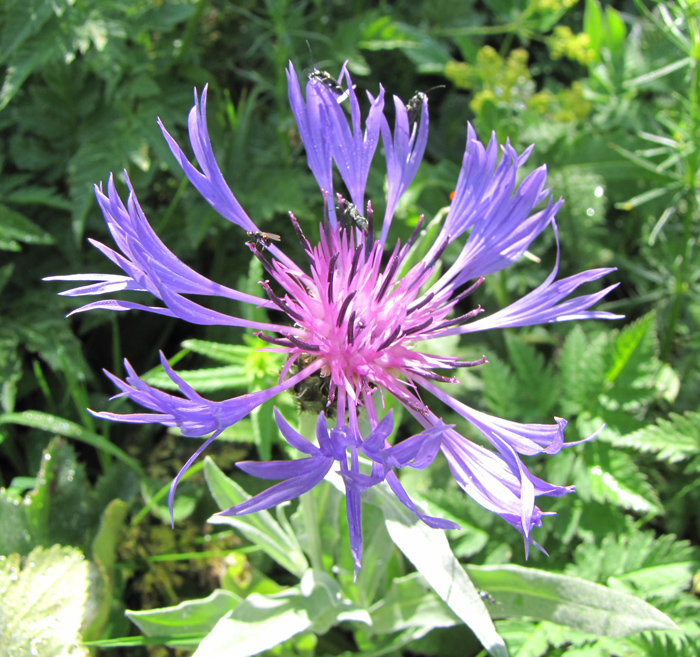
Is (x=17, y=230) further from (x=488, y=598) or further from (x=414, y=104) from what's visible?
(x=488, y=598)

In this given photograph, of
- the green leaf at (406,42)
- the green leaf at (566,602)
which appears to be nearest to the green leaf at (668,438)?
the green leaf at (566,602)

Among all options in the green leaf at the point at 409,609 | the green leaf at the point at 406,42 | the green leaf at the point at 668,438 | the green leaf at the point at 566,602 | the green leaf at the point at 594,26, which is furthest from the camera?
the green leaf at the point at 594,26

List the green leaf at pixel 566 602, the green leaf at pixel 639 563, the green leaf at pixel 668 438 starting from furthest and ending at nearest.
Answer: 1. the green leaf at pixel 668 438
2. the green leaf at pixel 639 563
3. the green leaf at pixel 566 602

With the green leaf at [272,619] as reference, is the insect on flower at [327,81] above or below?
above

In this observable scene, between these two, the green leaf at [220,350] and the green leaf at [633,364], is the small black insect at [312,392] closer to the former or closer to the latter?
the green leaf at [220,350]

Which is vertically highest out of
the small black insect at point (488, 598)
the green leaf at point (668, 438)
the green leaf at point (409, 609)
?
the green leaf at point (668, 438)

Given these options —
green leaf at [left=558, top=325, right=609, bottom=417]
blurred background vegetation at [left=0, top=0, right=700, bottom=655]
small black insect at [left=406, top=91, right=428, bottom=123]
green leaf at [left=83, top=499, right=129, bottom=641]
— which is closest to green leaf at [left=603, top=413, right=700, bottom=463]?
blurred background vegetation at [left=0, top=0, right=700, bottom=655]

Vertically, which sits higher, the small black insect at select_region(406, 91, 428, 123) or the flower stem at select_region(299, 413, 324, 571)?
the small black insect at select_region(406, 91, 428, 123)

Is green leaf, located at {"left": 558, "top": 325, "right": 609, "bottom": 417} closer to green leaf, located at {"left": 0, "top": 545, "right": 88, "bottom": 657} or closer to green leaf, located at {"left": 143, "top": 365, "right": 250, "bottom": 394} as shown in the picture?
green leaf, located at {"left": 143, "top": 365, "right": 250, "bottom": 394}
